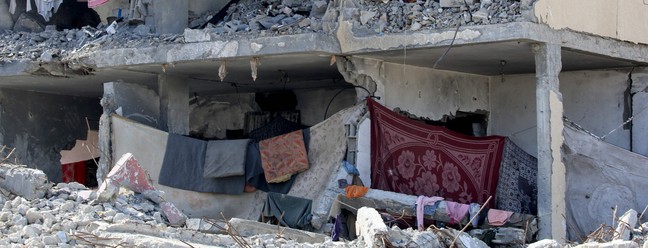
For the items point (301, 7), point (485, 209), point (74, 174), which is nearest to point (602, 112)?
point (485, 209)

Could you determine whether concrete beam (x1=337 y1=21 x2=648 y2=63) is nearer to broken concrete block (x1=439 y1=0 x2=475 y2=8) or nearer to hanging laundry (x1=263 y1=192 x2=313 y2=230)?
broken concrete block (x1=439 y1=0 x2=475 y2=8)

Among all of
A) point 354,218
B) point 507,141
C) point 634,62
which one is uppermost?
point 634,62

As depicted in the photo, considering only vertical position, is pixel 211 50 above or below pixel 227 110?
A: above

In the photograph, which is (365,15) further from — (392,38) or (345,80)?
(345,80)

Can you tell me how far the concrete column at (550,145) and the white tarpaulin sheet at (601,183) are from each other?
554 millimetres

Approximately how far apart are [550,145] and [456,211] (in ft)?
4.24

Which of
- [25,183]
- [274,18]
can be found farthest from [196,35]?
[25,183]

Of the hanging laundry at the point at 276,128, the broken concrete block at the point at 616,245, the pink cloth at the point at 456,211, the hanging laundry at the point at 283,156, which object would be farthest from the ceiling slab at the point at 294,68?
the broken concrete block at the point at 616,245

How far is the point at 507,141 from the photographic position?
14.0m

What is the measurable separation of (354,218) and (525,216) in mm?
1970

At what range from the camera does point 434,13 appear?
42.9 ft

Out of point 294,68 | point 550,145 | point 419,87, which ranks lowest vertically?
point 550,145

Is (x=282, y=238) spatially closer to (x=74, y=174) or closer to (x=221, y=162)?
(x=221, y=162)

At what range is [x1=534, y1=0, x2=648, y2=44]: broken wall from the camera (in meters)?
12.9
